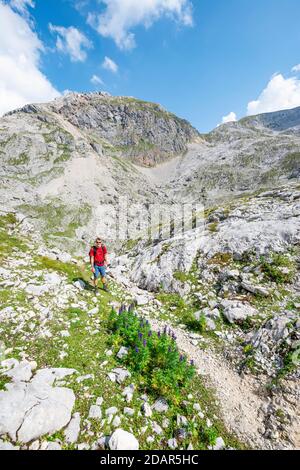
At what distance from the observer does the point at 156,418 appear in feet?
20.9

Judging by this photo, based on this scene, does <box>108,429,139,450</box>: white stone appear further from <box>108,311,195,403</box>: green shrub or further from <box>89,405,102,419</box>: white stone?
<box>108,311,195,403</box>: green shrub

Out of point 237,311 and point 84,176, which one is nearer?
point 237,311

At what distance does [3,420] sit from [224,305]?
33.9ft

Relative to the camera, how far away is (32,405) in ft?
18.5

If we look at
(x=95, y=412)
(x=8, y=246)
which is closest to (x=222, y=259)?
(x=95, y=412)

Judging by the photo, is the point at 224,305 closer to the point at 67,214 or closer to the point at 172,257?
the point at 172,257

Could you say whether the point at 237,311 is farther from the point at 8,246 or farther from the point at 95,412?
the point at 8,246

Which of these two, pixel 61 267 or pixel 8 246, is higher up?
pixel 8 246

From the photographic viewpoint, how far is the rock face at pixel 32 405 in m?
5.14

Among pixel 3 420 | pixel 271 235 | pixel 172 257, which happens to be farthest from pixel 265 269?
pixel 3 420

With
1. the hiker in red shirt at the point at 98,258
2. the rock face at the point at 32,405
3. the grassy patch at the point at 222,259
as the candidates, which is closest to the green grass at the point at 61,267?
the hiker in red shirt at the point at 98,258

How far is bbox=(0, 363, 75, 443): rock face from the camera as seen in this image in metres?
5.14

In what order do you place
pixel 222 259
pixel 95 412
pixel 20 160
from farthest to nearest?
pixel 20 160 < pixel 222 259 < pixel 95 412

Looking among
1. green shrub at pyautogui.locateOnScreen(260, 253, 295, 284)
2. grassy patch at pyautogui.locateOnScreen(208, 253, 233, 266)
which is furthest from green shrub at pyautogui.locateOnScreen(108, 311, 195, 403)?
grassy patch at pyautogui.locateOnScreen(208, 253, 233, 266)
